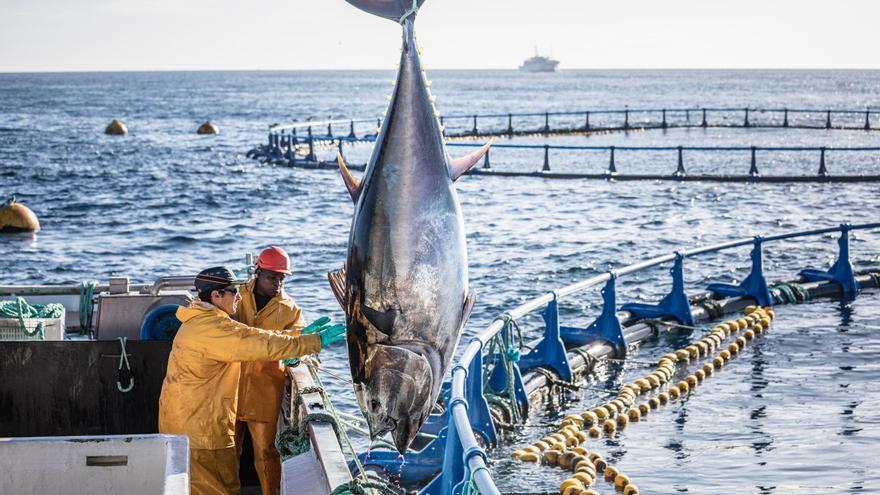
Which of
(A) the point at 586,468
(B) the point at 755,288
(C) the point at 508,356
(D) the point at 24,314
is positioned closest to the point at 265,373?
(D) the point at 24,314

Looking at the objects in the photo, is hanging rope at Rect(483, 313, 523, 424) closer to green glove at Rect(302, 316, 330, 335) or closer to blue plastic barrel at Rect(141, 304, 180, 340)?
blue plastic barrel at Rect(141, 304, 180, 340)

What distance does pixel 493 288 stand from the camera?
22.8 m

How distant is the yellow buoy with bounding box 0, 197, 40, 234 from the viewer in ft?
103

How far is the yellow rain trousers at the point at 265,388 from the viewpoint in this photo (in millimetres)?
6355

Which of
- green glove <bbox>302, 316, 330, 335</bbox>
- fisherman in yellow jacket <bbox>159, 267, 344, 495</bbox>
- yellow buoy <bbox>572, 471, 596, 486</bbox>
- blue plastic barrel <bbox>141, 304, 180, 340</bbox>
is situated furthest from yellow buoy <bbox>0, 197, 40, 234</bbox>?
green glove <bbox>302, 316, 330, 335</bbox>

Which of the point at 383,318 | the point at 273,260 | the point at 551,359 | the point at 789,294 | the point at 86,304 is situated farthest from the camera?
the point at 789,294

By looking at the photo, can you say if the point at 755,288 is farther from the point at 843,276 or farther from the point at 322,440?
the point at 322,440

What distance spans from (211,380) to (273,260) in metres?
0.81

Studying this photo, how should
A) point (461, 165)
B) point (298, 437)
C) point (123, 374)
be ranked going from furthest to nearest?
point (123, 374), point (298, 437), point (461, 165)

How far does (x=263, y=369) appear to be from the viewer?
21.5ft

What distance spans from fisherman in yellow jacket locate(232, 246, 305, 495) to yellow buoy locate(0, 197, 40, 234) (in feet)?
89.2

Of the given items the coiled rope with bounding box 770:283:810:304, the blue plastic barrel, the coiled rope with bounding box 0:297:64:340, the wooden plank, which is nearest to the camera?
the wooden plank

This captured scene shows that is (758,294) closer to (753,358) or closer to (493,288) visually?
(753,358)

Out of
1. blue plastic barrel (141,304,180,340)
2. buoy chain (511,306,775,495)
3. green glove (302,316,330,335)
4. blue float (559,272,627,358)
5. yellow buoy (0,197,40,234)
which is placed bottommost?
yellow buoy (0,197,40,234)
